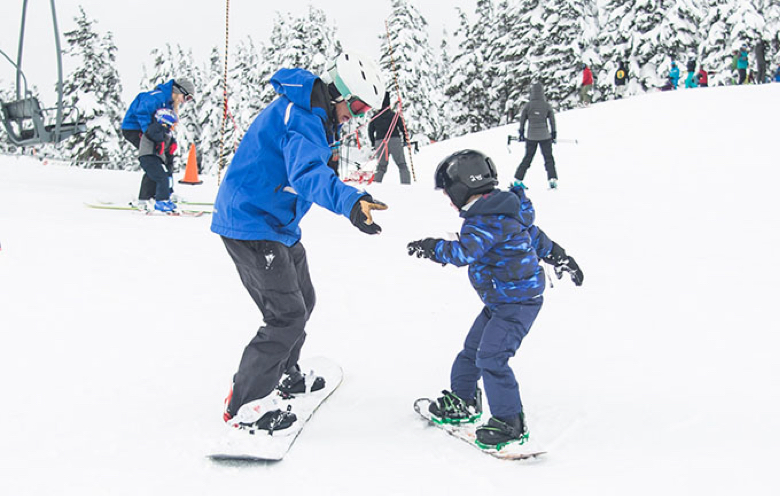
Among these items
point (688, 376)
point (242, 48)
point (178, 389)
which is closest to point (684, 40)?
point (242, 48)

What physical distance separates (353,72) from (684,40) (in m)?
31.1

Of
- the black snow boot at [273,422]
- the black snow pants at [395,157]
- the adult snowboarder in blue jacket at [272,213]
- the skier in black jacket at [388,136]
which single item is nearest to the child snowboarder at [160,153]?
the skier in black jacket at [388,136]

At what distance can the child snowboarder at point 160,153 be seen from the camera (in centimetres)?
773

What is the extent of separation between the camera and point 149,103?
7637 millimetres

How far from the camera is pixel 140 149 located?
25.6ft

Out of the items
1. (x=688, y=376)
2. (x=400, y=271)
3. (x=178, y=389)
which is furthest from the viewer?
(x=400, y=271)

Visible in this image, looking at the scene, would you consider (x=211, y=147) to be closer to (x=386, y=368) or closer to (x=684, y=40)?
(x=684, y=40)

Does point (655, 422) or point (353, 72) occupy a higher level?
point (353, 72)

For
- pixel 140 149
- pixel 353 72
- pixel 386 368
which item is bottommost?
pixel 386 368

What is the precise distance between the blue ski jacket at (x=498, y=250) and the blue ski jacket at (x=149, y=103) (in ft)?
21.0

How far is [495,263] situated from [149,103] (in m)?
6.67

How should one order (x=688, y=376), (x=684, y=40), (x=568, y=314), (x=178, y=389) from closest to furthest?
1. (x=178, y=389)
2. (x=688, y=376)
3. (x=568, y=314)
4. (x=684, y=40)

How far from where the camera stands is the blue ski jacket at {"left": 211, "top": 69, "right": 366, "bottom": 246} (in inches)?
103

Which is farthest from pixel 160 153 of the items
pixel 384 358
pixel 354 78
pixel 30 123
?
pixel 354 78
